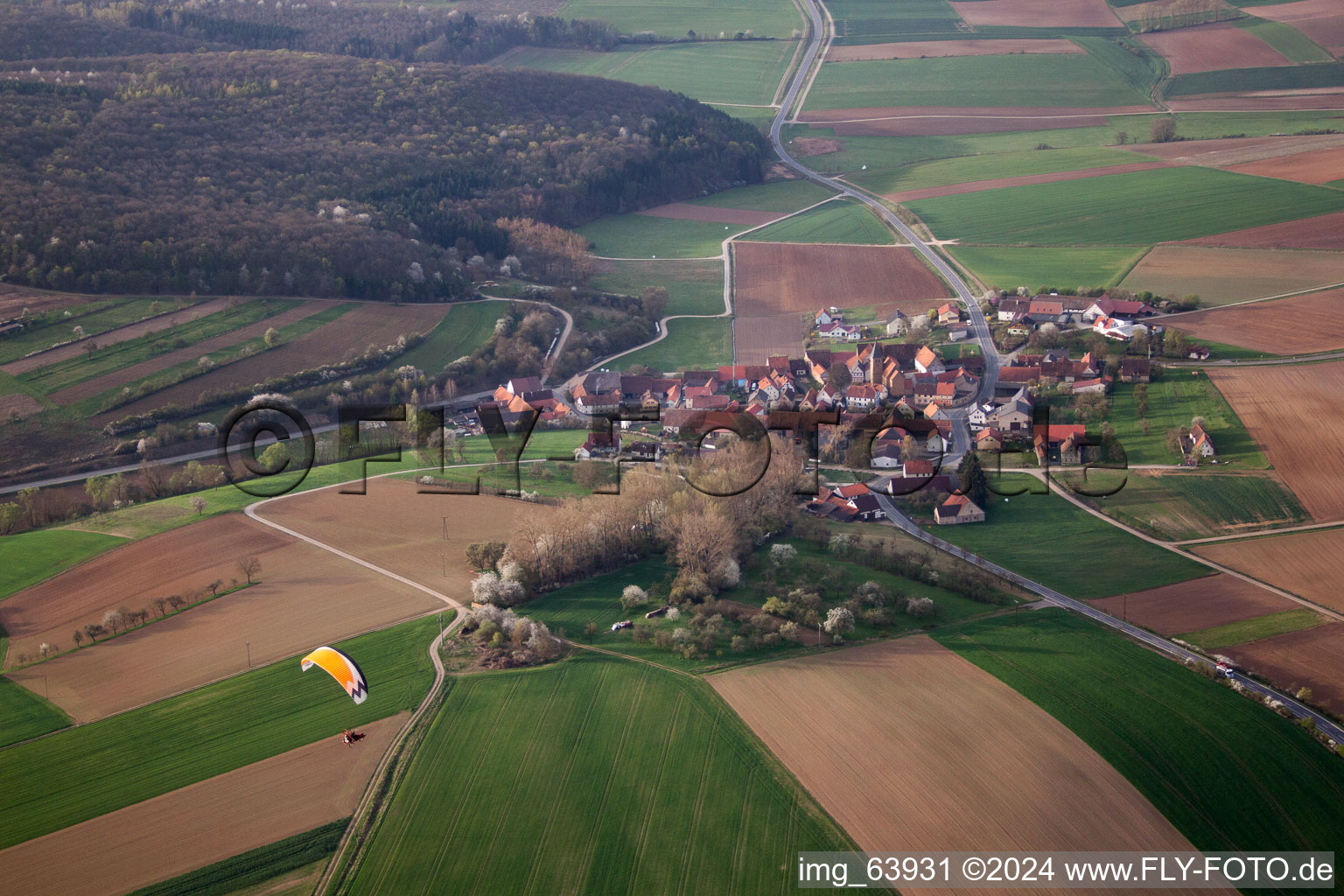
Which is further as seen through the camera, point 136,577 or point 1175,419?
point 1175,419

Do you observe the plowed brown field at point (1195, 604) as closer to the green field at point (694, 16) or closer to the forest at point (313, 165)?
the forest at point (313, 165)

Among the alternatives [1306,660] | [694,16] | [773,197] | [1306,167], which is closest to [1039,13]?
[694,16]

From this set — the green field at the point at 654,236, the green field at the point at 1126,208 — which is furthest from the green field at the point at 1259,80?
the green field at the point at 654,236

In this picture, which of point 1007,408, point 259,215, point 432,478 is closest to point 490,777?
point 432,478

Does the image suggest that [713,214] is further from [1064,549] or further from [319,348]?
[1064,549]

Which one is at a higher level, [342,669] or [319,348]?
[319,348]

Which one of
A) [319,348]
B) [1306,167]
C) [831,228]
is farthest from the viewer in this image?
[831,228]

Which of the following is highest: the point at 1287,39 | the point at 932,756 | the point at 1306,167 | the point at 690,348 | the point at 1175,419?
the point at 1287,39

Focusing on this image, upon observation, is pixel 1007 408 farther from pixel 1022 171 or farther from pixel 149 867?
pixel 1022 171
